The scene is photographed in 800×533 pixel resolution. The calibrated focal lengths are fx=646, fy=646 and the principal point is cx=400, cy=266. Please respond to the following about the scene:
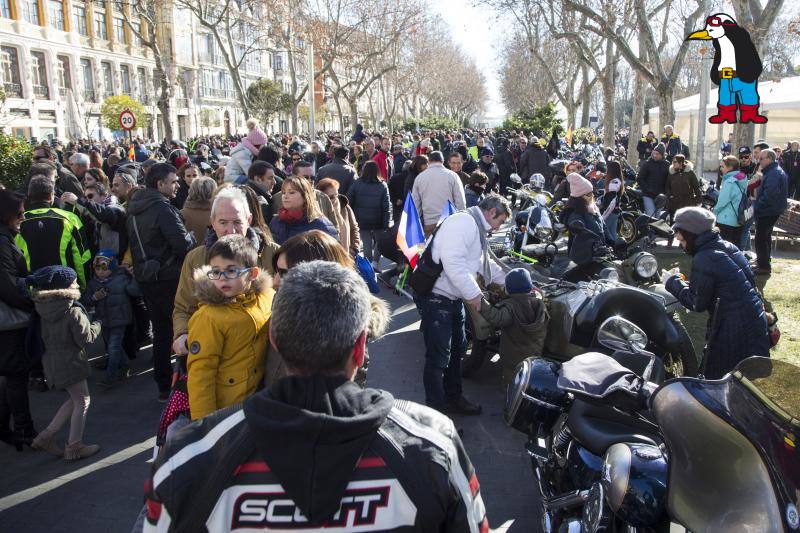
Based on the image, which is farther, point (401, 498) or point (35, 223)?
point (35, 223)

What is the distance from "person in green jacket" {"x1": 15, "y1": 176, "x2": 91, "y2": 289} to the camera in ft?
17.3

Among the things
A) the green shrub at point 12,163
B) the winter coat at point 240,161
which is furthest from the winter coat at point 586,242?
the green shrub at point 12,163

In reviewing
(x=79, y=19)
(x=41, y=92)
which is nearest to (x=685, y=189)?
(x=41, y=92)

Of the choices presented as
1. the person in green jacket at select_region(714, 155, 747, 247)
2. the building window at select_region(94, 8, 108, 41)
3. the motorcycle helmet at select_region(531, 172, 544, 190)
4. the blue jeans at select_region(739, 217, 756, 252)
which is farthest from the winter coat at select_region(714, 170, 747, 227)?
the building window at select_region(94, 8, 108, 41)

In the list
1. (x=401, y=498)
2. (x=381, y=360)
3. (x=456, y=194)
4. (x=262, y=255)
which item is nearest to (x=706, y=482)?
(x=401, y=498)

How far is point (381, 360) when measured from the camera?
6.45 metres

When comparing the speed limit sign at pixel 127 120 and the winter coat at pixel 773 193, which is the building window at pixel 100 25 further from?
the winter coat at pixel 773 193

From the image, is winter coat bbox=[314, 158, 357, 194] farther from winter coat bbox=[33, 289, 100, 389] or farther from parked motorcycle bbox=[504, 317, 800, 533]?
parked motorcycle bbox=[504, 317, 800, 533]

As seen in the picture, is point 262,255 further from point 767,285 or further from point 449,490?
point 767,285

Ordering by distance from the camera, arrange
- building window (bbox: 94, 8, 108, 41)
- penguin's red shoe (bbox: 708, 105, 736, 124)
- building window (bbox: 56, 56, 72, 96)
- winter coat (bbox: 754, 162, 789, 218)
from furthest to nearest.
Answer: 1. building window (bbox: 94, 8, 108, 41)
2. building window (bbox: 56, 56, 72, 96)
3. penguin's red shoe (bbox: 708, 105, 736, 124)
4. winter coat (bbox: 754, 162, 789, 218)

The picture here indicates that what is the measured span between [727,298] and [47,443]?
4880 millimetres

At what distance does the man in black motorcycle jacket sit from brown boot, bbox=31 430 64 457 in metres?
3.64

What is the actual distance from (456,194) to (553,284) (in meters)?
3.12

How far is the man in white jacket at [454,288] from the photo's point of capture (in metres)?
4.60
